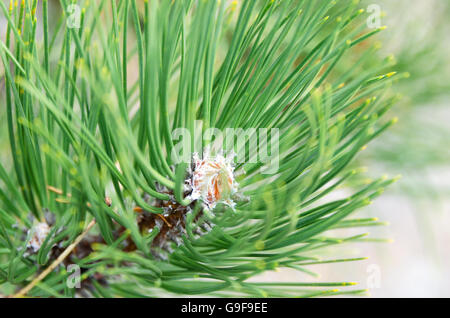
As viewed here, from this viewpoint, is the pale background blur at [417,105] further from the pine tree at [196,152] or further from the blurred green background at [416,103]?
the pine tree at [196,152]

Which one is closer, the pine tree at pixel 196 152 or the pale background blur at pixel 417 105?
the pine tree at pixel 196 152

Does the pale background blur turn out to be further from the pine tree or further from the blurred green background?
the pine tree

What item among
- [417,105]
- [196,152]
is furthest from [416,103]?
[196,152]

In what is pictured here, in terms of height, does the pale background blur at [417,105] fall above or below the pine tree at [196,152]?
above

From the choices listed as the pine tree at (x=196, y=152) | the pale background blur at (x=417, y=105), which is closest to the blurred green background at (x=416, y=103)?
the pale background blur at (x=417, y=105)

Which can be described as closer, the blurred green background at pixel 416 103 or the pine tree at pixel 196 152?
the pine tree at pixel 196 152

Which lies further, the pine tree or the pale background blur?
the pale background blur

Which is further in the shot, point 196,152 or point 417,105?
point 417,105

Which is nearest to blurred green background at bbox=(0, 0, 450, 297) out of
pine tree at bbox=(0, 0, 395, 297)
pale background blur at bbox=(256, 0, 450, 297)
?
pale background blur at bbox=(256, 0, 450, 297)

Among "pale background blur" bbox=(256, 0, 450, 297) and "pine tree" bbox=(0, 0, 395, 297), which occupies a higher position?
"pale background blur" bbox=(256, 0, 450, 297)

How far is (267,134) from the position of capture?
0.21 m

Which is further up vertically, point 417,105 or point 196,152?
point 417,105

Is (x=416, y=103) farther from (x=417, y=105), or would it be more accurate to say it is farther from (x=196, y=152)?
(x=196, y=152)

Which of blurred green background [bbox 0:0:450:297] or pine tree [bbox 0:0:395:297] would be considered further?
blurred green background [bbox 0:0:450:297]
